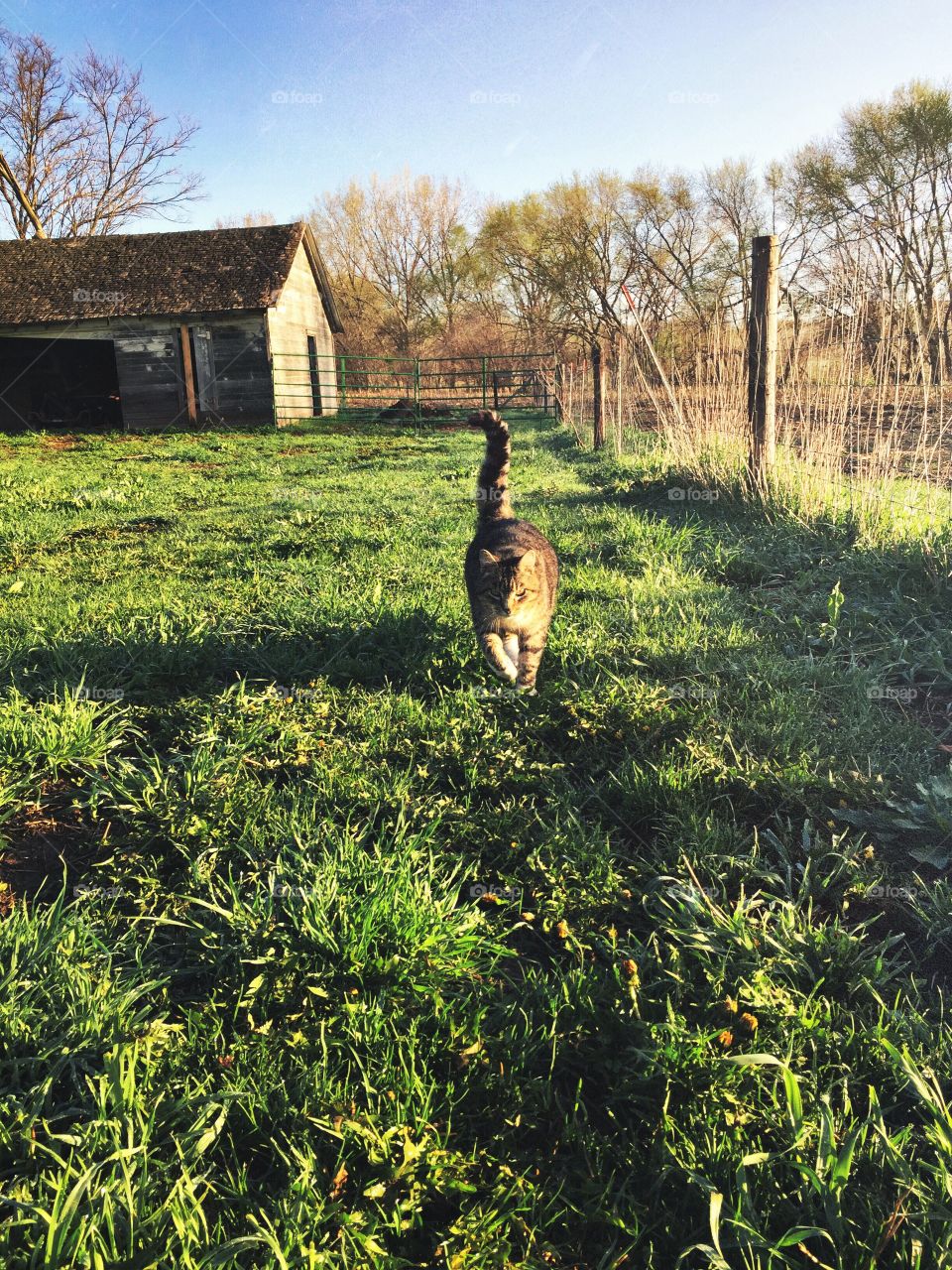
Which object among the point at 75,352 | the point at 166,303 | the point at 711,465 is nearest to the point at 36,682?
the point at 711,465

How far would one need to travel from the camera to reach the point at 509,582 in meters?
3.68

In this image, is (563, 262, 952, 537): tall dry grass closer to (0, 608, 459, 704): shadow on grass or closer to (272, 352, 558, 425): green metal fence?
(0, 608, 459, 704): shadow on grass

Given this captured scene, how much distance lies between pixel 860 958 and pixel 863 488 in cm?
494

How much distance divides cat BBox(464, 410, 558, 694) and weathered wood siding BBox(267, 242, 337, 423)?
17415mm

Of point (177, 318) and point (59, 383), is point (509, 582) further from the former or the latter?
point (59, 383)

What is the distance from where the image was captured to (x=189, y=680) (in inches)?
149

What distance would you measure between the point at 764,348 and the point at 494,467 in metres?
4.35

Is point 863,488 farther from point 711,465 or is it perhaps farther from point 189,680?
point 189,680

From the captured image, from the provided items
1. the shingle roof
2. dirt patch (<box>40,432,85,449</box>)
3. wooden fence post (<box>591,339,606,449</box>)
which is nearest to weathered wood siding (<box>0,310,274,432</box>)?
the shingle roof

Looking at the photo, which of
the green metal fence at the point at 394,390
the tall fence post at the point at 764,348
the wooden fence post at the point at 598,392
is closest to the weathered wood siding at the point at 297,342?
the green metal fence at the point at 394,390

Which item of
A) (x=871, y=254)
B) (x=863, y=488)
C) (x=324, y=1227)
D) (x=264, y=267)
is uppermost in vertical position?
(x=264, y=267)

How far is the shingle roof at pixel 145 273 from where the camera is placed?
66.1 feet

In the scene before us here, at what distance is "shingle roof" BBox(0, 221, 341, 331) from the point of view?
20.2m

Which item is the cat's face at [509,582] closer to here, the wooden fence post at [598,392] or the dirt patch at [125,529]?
the dirt patch at [125,529]
